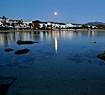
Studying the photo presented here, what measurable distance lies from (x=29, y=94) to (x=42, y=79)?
448cm

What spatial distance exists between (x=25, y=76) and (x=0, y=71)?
4.04 metres

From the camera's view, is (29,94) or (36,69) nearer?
(29,94)

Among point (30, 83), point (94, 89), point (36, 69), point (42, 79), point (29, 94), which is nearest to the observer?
point (29, 94)

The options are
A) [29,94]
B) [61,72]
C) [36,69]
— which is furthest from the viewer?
[36,69]

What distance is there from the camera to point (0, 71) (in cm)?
2341

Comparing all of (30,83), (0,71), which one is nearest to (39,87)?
(30,83)

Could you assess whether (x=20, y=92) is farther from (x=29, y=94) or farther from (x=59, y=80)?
(x=59, y=80)

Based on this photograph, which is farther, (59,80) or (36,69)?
(36,69)

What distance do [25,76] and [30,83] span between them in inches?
110

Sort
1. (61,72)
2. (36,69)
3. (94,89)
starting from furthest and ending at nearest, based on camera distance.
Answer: (36,69)
(61,72)
(94,89)

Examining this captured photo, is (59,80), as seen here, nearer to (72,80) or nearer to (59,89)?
(72,80)

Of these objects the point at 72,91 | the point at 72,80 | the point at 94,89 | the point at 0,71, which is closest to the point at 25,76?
the point at 0,71

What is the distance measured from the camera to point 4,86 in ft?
53.8

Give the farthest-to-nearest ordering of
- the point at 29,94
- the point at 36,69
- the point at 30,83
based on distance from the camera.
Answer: the point at 36,69
the point at 30,83
the point at 29,94
